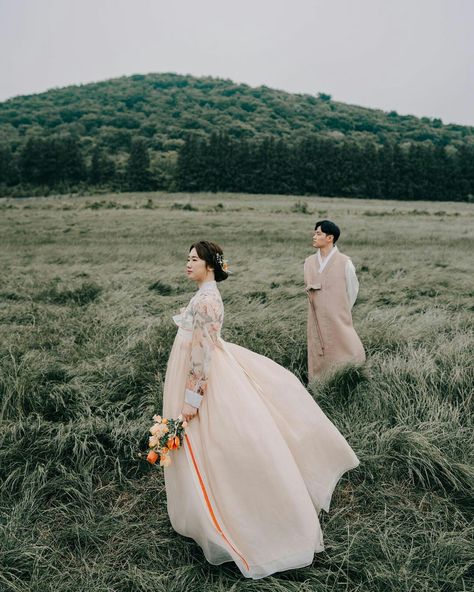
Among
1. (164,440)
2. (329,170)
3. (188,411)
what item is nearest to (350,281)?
(188,411)

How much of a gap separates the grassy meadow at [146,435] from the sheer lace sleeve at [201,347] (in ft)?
3.24

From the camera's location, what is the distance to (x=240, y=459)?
2471mm

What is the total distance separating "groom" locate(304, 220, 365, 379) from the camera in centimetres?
461

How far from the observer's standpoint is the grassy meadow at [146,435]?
2439mm

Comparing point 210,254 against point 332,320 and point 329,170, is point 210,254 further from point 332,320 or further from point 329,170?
point 329,170

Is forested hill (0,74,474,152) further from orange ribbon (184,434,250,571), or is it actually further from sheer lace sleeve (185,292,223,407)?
orange ribbon (184,434,250,571)

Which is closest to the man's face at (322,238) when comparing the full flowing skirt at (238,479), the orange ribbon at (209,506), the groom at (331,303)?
the groom at (331,303)

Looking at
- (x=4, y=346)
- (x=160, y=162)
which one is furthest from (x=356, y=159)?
(x=4, y=346)

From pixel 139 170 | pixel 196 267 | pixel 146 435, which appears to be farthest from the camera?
pixel 139 170

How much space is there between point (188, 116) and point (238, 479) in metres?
94.4

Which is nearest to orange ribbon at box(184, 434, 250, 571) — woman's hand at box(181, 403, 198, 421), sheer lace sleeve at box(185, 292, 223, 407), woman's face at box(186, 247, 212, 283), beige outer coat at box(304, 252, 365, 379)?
woman's hand at box(181, 403, 198, 421)

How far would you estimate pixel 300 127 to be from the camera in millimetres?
87062

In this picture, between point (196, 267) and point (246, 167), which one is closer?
point (196, 267)

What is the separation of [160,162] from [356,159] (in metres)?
25.1
